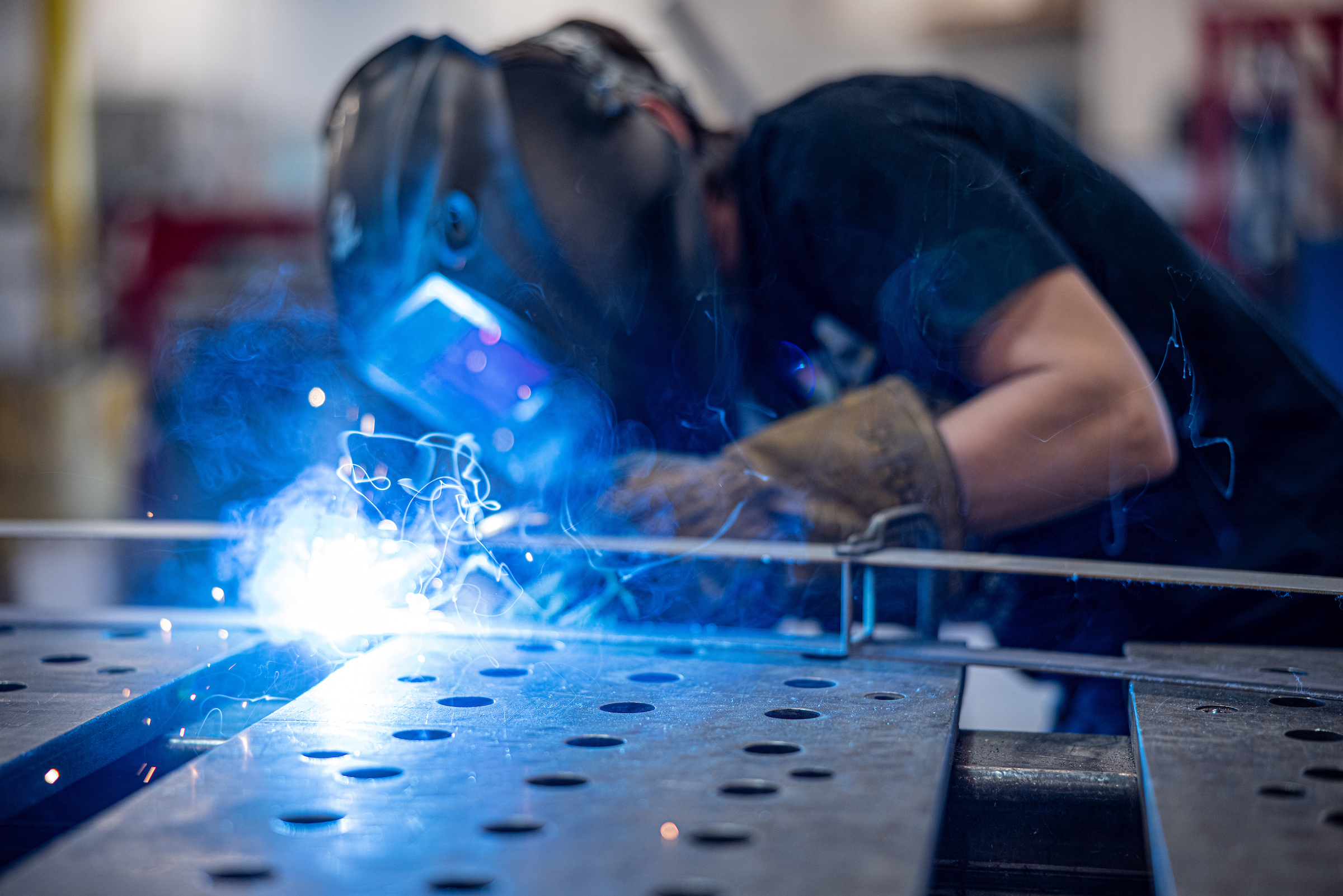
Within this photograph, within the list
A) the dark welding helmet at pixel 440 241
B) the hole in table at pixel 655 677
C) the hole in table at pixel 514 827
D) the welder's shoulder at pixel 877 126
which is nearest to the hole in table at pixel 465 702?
the hole in table at pixel 655 677

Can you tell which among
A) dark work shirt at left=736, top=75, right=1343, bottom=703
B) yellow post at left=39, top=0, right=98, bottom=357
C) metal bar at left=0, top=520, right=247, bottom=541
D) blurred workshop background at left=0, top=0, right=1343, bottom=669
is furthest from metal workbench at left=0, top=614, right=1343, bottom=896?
yellow post at left=39, top=0, right=98, bottom=357

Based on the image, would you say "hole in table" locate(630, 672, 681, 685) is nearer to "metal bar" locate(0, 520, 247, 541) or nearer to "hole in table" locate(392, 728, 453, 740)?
"hole in table" locate(392, 728, 453, 740)

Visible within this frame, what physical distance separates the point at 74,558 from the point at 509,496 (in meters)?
3.56

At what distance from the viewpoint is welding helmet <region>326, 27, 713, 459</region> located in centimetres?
128

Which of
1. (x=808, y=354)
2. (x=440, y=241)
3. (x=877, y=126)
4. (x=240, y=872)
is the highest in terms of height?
(x=877, y=126)

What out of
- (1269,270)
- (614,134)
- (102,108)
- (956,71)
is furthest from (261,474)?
(102,108)

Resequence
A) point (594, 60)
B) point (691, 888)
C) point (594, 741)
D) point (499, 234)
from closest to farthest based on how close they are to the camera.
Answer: point (691, 888) < point (594, 741) < point (499, 234) < point (594, 60)

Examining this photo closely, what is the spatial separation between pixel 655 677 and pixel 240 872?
15.6 inches

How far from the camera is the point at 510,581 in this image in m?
1.09

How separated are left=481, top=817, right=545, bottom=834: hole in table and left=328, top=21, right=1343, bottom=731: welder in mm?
664

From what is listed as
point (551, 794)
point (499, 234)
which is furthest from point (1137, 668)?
point (499, 234)

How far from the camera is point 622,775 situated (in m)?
0.62

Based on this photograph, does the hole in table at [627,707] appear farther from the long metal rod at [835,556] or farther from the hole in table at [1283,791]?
the hole in table at [1283,791]

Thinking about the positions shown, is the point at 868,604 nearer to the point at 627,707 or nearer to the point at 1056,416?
the point at 627,707
